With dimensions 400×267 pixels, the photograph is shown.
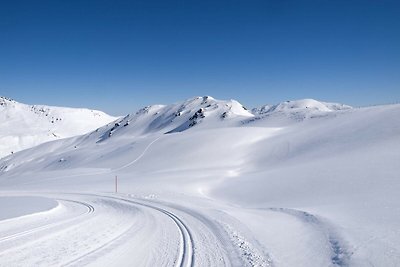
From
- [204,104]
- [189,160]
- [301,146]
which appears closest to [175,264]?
[301,146]

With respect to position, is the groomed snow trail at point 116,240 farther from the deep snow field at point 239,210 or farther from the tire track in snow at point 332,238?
the tire track in snow at point 332,238

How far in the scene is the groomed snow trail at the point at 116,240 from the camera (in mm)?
10141

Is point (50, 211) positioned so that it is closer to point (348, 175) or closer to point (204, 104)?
point (348, 175)

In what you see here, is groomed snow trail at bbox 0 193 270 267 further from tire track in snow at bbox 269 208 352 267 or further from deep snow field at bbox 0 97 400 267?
tire track in snow at bbox 269 208 352 267

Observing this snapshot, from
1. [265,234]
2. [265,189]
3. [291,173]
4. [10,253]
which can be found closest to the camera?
[10,253]

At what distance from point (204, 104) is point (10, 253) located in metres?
123

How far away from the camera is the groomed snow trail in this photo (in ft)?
33.3

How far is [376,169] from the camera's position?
80.9 ft

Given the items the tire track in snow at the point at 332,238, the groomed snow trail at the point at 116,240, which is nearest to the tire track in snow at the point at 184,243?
the groomed snow trail at the point at 116,240

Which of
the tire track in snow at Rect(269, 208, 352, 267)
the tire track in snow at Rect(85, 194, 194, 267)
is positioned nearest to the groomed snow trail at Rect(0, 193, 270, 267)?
the tire track in snow at Rect(85, 194, 194, 267)

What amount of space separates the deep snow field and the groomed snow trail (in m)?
0.04

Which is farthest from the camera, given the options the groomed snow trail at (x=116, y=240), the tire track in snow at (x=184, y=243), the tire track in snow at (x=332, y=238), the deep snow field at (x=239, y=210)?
the deep snow field at (x=239, y=210)

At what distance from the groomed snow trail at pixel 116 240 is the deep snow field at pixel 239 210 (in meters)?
0.04

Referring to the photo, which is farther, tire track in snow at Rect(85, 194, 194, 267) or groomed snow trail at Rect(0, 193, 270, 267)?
groomed snow trail at Rect(0, 193, 270, 267)
